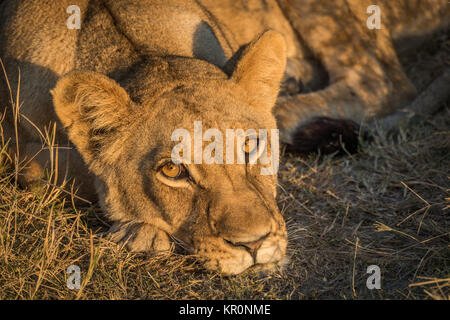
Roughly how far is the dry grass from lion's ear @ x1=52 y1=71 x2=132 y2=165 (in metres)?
0.42

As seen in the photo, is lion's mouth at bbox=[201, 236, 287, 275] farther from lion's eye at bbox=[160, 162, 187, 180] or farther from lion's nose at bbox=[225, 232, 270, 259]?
lion's eye at bbox=[160, 162, 187, 180]

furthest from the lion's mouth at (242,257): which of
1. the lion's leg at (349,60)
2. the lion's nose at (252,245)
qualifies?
the lion's leg at (349,60)

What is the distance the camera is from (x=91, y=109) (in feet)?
8.77

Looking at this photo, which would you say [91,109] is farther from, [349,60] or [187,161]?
[349,60]

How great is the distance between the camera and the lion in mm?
2506

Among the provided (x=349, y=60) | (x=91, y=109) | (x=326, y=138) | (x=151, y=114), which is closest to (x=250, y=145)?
(x=151, y=114)

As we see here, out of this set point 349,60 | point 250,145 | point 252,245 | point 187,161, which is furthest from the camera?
point 349,60

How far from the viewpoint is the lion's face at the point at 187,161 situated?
2.45 meters

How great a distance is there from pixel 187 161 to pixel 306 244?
2.93 ft

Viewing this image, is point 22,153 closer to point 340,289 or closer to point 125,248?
point 125,248

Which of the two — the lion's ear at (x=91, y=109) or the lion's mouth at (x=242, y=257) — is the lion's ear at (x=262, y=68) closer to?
the lion's ear at (x=91, y=109)

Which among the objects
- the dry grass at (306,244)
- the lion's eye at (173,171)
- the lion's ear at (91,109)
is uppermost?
the lion's ear at (91,109)

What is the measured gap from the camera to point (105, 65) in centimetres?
294

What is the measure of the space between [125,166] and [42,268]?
24.1 inches
